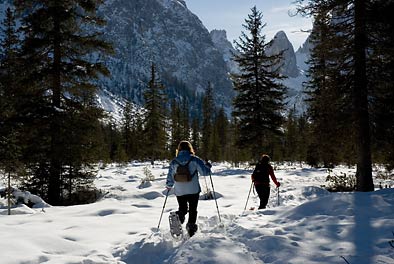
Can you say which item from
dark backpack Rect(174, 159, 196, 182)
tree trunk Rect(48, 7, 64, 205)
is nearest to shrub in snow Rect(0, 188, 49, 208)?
tree trunk Rect(48, 7, 64, 205)

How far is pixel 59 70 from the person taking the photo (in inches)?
554

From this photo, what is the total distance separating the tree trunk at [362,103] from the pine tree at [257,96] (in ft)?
49.1

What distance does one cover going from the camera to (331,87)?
12.0 meters

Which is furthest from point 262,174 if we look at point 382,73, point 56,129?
point 56,129

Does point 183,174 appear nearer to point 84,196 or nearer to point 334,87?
point 334,87

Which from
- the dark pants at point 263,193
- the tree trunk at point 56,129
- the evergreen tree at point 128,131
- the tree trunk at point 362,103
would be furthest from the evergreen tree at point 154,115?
the tree trunk at point 362,103

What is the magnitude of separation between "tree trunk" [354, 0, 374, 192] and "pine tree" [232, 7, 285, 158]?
14974mm

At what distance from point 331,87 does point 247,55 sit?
16053 mm

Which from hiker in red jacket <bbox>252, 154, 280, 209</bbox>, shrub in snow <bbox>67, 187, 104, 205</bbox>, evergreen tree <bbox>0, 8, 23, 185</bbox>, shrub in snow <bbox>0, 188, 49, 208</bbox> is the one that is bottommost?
shrub in snow <bbox>67, 187, 104, 205</bbox>

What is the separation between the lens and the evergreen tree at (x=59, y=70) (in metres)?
13.6

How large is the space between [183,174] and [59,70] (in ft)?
30.8

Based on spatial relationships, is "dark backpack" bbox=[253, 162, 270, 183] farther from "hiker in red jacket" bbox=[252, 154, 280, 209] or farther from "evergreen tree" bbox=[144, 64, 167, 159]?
"evergreen tree" bbox=[144, 64, 167, 159]

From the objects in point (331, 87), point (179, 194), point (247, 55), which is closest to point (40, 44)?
point (179, 194)

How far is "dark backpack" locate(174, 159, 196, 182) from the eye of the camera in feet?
23.4
